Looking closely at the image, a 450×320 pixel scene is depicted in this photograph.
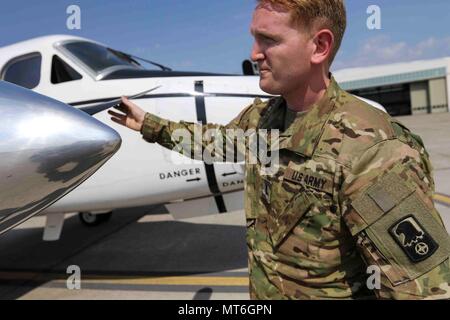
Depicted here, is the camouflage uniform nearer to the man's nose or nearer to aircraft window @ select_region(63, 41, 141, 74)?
the man's nose

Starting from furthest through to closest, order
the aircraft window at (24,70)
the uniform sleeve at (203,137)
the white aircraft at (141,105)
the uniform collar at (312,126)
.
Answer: the aircraft window at (24,70), the white aircraft at (141,105), the uniform sleeve at (203,137), the uniform collar at (312,126)

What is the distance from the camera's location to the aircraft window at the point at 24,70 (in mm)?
5184

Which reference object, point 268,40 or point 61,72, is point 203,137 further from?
point 61,72

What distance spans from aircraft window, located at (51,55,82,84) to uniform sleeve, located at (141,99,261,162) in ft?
10.0

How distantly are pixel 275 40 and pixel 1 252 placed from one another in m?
7.52

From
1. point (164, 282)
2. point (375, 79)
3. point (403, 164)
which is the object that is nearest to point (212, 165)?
point (164, 282)

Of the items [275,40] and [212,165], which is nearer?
[275,40]

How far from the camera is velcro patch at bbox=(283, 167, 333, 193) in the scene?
58.3 inches

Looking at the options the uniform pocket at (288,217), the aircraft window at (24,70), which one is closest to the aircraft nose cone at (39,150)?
the uniform pocket at (288,217)

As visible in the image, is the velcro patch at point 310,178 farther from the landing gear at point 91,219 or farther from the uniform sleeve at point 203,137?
the landing gear at point 91,219

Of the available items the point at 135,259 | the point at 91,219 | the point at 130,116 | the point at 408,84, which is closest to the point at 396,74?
the point at 408,84

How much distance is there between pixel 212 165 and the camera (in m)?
4.48

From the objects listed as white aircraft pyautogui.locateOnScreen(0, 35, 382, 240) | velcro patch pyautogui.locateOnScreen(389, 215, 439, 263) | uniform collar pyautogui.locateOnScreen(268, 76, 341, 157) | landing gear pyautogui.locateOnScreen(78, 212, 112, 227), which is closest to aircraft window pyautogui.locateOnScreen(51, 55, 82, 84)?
white aircraft pyautogui.locateOnScreen(0, 35, 382, 240)
